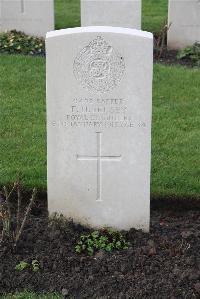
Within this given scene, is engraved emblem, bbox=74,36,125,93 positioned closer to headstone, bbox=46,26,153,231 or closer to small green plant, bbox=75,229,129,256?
headstone, bbox=46,26,153,231

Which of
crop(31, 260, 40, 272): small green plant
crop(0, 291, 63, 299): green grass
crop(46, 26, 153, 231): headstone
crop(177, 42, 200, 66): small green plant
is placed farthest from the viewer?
crop(177, 42, 200, 66): small green plant

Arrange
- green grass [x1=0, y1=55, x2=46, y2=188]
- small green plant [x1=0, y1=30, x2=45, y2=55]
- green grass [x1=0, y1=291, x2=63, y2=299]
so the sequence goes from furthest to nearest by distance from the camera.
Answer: small green plant [x1=0, y1=30, x2=45, y2=55], green grass [x1=0, y1=55, x2=46, y2=188], green grass [x1=0, y1=291, x2=63, y2=299]

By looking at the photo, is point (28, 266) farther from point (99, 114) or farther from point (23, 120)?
point (23, 120)

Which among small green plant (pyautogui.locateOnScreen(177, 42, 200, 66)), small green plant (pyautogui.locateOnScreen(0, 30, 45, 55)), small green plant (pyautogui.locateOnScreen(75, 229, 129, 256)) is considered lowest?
small green plant (pyautogui.locateOnScreen(75, 229, 129, 256))

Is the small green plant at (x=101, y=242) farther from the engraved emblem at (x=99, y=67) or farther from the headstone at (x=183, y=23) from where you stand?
the headstone at (x=183, y=23)

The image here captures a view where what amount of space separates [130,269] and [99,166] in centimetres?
81

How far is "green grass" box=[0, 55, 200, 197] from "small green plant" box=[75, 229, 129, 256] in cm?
85

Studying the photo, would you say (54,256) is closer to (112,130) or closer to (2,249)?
(2,249)

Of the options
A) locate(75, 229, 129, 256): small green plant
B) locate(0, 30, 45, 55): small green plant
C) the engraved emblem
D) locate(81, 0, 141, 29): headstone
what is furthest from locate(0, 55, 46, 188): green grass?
the engraved emblem

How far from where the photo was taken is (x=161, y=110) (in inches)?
300

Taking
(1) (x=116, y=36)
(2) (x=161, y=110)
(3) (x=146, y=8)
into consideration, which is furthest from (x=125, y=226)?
(3) (x=146, y=8)

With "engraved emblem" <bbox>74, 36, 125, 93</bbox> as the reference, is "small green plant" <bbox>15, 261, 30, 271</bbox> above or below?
below

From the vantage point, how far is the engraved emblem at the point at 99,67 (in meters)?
4.73

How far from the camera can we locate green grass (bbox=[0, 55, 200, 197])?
5977 millimetres
